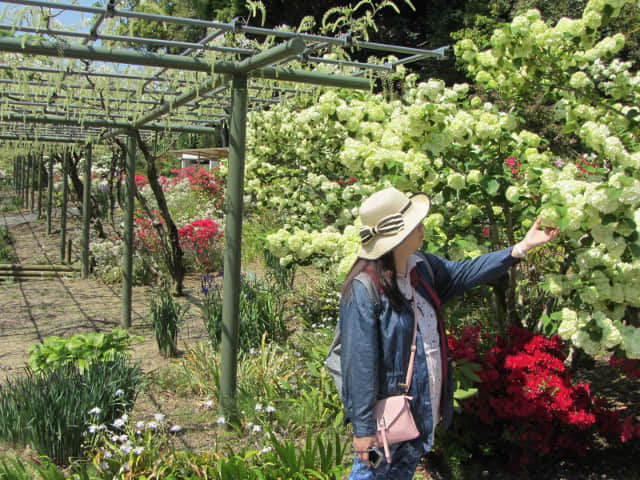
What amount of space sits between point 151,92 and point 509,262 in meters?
3.40

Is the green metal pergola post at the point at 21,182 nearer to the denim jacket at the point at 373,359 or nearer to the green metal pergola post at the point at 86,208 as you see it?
the green metal pergola post at the point at 86,208

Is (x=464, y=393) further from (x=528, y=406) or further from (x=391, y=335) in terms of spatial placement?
(x=391, y=335)

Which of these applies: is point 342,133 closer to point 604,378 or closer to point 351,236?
point 351,236

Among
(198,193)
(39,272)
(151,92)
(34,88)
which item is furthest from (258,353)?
(198,193)

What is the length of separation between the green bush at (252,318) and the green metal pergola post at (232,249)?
1.09 metres

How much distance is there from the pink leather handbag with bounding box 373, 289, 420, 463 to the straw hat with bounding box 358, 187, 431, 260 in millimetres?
485

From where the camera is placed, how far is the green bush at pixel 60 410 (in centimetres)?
277

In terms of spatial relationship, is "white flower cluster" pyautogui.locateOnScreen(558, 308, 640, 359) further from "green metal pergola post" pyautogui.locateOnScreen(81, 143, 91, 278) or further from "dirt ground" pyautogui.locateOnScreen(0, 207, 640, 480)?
"green metal pergola post" pyautogui.locateOnScreen(81, 143, 91, 278)

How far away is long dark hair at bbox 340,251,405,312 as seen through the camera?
6.15 feet

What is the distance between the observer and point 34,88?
4.71 metres

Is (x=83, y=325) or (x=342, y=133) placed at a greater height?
(x=342, y=133)

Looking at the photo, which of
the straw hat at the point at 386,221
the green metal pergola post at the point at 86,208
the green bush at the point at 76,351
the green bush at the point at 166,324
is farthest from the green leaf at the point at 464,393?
the green metal pergola post at the point at 86,208

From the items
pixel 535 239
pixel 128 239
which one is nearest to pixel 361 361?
pixel 535 239

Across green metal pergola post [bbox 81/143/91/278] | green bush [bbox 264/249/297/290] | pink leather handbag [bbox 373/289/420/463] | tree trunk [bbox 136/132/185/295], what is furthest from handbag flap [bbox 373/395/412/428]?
green metal pergola post [bbox 81/143/91/278]
